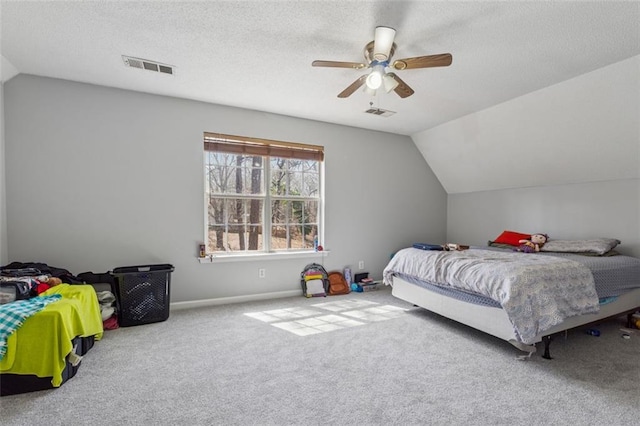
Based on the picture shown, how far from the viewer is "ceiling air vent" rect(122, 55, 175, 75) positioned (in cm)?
273

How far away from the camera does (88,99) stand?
10.7 ft

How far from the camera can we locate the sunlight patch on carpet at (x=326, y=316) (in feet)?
10.2

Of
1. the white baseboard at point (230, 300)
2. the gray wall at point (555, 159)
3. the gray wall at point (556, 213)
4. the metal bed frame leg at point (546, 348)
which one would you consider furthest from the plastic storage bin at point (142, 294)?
the gray wall at point (556, 213)

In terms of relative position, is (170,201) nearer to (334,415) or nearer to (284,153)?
(284,153)

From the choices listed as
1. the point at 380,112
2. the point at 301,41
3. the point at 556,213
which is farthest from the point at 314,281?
the point at 556,213

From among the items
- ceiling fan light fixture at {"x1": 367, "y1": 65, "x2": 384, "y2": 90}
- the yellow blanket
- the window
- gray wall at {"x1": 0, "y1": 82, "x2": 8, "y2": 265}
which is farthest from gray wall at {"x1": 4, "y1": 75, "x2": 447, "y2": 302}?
ceiling fan light fixture at {"x1": 367, "y1": 65, "x2": 384, "y2": 90}

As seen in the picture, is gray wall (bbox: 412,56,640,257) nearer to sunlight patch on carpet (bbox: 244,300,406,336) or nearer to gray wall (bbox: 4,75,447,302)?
gray wall (bbox: 4,75,447,302)

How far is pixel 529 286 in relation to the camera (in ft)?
7.79

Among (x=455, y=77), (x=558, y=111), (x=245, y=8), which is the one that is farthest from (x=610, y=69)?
(x=245, y=8)

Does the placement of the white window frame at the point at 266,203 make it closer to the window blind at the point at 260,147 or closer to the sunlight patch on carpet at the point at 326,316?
the window blind at the point at 260,147

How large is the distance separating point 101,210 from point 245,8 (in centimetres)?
263

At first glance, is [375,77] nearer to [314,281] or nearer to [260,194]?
[260,194]

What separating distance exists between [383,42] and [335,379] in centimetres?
234

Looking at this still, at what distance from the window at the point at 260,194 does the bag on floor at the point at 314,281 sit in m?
0.33
